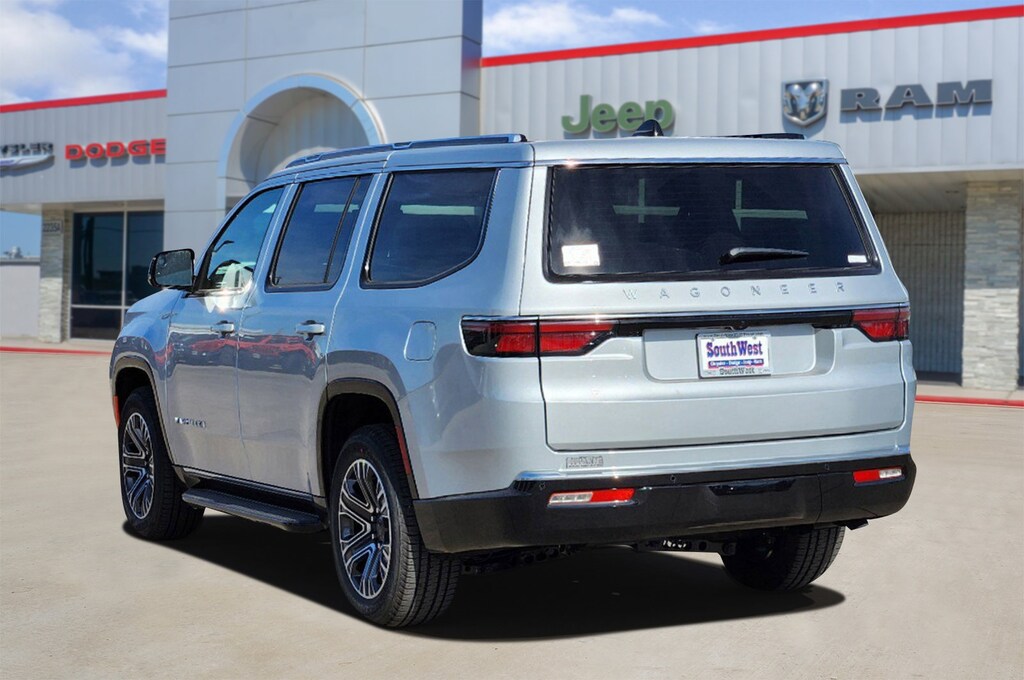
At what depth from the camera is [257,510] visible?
6.55 meters

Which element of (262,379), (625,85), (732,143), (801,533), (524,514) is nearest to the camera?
(524,514)

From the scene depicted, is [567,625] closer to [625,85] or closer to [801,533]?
[801,533]

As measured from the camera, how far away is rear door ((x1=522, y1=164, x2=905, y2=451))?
16.4ft

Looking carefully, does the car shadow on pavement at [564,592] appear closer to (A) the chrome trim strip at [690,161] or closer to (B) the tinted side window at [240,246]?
(B) the tinted side window at [240,246]

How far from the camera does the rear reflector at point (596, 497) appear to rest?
4.95 metres

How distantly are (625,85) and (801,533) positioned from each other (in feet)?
67.9

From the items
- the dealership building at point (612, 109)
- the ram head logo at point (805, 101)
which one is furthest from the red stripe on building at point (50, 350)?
the ram head logo at point (805, 101)

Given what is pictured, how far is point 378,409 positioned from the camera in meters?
5.81

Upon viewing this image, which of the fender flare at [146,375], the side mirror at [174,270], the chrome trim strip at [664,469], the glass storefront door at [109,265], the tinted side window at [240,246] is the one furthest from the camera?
the glass storefront door at [109,265]

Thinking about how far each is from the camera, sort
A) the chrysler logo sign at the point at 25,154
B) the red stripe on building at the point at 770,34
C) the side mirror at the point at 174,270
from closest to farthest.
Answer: the side mirror at the point at 174,270 < the red stripe on building at the point at 770,34 < the chrysler logo sign at the point at 25,154

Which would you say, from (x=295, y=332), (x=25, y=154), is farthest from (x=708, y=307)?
(x=25, y=154)

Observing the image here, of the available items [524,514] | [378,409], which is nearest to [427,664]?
[524,514]

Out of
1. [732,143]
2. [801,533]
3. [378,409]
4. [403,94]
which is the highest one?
[403,94]

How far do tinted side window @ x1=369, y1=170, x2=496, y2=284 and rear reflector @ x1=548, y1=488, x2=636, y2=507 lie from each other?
1.02 metres
